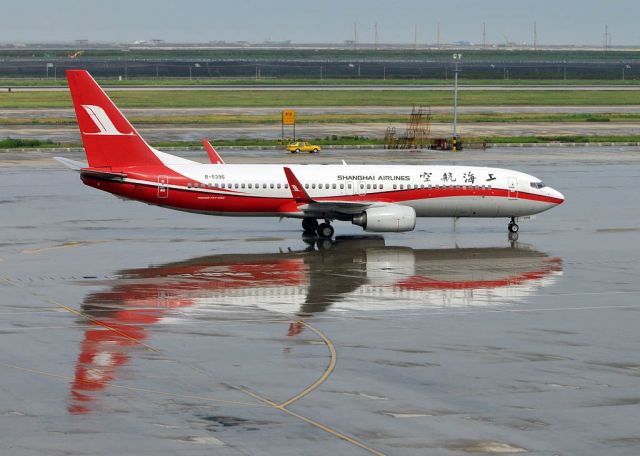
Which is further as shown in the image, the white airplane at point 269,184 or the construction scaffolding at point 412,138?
the construction scaffolding at point 412,138

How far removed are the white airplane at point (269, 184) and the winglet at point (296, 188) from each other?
0.06 meters

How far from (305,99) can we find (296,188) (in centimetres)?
12336

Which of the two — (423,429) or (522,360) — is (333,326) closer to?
(522,360)

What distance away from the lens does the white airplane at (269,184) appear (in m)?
60.7

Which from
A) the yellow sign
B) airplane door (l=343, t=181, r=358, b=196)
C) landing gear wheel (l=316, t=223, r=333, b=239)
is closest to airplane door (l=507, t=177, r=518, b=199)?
airplane door (l=343, t=181, r=358, b=196)

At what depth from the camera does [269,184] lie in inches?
2424

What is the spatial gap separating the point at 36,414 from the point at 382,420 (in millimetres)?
8969

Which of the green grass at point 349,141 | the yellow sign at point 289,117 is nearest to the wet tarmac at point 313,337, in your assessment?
the green grass at point 349,141

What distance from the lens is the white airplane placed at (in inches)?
2389

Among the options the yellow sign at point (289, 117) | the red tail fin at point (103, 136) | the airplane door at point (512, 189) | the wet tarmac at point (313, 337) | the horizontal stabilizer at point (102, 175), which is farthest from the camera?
the yellow sign at point (289, 117)

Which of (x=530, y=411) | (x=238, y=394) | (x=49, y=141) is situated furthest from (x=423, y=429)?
(x=49, y=141)

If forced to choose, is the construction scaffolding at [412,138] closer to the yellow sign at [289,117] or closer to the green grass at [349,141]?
the green grass at [349,141]

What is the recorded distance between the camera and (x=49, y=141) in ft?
377

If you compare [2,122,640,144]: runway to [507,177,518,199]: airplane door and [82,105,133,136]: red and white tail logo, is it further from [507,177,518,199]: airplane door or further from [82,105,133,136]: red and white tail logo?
[507,177,518,199]: airplane door
